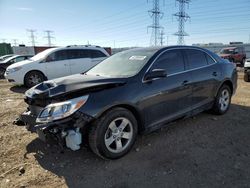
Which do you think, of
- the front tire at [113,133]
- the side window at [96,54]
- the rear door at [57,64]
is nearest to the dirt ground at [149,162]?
the front tire at [113,133]

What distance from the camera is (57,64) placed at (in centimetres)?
952

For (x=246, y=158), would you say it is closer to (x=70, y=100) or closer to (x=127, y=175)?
(x=127, y=175)

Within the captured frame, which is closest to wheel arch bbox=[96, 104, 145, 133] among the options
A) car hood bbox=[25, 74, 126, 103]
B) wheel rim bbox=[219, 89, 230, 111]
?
car hood bbox=[25, 74, 126, 103]

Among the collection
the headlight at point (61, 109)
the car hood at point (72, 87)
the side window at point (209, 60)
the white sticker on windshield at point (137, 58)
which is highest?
the white sticker on windshield at point (137, 58)

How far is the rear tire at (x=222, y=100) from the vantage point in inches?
202

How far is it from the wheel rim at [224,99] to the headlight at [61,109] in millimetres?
3486

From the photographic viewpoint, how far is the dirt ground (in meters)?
2.92

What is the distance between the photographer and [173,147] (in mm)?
3785

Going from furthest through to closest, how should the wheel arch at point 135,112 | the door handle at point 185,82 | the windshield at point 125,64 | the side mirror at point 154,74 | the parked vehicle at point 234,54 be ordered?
1. the parked vehicle at point 234,54
2. the door handle at point 185,82
3. the windshield at point 125,64
4. the side mirror at point 154,74
5. the wheel arch at point 135,112

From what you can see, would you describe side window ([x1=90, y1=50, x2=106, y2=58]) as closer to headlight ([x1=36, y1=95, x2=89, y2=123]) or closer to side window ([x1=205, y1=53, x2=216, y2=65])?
side window ([x1=205, y1=53, x2=216, y2=65])

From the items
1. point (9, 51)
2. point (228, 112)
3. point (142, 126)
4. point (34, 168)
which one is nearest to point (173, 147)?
point (142, 126)

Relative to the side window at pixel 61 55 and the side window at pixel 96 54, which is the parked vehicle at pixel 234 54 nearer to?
the side window at pixel 96 54

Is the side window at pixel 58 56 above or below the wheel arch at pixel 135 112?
above

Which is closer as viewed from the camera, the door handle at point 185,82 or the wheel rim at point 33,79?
the door handle at point 185,82
